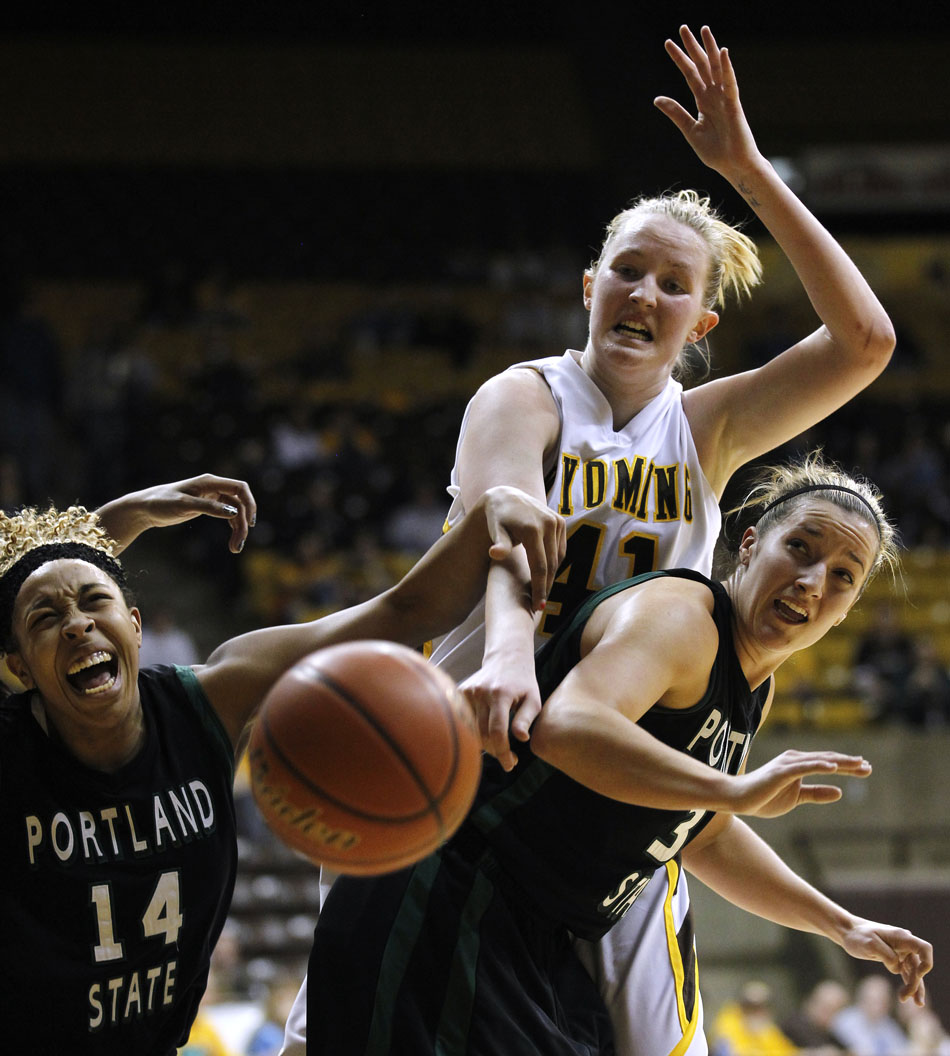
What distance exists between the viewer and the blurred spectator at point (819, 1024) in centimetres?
830

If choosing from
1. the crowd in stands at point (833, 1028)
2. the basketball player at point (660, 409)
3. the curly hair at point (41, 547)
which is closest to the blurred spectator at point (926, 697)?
the crowd in stands at point (833, 1028)

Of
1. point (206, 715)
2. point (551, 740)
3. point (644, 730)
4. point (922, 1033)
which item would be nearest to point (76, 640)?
point (206, 715)

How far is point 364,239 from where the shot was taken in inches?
611

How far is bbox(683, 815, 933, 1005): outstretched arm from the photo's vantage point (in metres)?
3.29

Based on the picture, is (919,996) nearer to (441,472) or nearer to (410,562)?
(410,562)

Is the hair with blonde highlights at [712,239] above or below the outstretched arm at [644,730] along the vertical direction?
above

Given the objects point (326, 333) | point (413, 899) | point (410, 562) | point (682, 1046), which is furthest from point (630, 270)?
point (326, 333)

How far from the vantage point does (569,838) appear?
2.89 meters

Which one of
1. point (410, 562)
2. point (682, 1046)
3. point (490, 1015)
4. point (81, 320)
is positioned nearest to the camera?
point (490, 1015)

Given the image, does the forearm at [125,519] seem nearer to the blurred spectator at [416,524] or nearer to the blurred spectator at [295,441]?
the blurred spectator at [416,524]

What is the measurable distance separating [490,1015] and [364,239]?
1339 cm

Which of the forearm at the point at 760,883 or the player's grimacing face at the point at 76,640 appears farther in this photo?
the forearm at the point at 760,883

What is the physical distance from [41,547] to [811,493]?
64.6 inches

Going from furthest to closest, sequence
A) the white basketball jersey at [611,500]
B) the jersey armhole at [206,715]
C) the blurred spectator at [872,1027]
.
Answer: the blurred spectator at [872,1027]
the white basketball jersey at [611,500]
the jersey armhole at [206,715]
